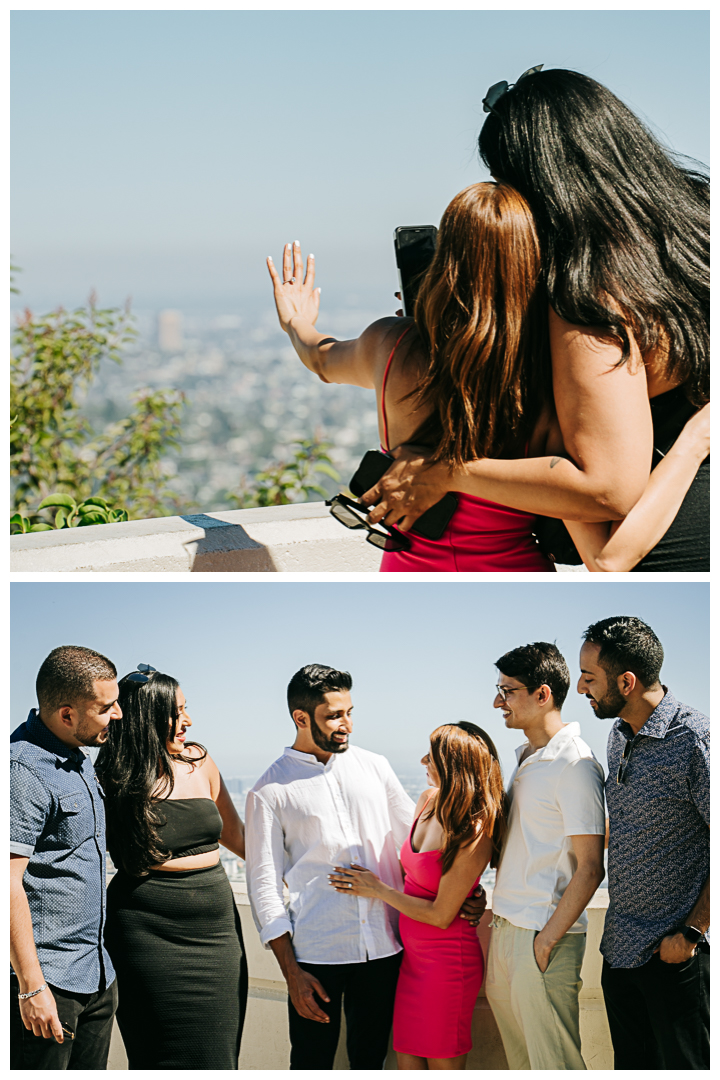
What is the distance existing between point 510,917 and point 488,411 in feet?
4.87

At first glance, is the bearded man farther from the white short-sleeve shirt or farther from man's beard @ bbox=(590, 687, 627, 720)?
man's beard @ bbox=(590, 687, 627, 720)

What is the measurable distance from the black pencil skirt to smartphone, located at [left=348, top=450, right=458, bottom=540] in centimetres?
133

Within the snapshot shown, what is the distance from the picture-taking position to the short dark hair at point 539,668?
2.55m

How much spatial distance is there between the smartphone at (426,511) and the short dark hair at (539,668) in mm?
717

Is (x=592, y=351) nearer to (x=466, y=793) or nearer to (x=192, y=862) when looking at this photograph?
(x=466, y=793)

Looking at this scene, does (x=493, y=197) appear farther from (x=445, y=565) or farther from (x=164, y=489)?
(x=164, y=489)

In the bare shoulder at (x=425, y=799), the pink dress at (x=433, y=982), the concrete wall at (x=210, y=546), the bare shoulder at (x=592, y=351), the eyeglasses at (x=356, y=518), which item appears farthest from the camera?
the concrete wall at (x=210, y=546)

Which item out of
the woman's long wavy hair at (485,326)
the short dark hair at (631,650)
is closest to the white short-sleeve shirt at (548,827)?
the short dark hair at (631,650)

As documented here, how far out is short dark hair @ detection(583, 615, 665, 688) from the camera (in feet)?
8.05

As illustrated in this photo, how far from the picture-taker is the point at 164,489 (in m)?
4.73

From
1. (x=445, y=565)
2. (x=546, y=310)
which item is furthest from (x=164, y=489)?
(x=546, y=310)

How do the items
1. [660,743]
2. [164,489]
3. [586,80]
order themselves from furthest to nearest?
[164,489] → [660,743] → [586,80]

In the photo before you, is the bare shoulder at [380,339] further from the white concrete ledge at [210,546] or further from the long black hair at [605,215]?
the white concrete ledge at [210,546]

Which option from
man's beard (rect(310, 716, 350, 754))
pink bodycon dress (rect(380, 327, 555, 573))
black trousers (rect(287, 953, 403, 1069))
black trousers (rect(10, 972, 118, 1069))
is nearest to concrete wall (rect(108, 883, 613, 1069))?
black trousers (rect(287, 953, 403, 1069))
